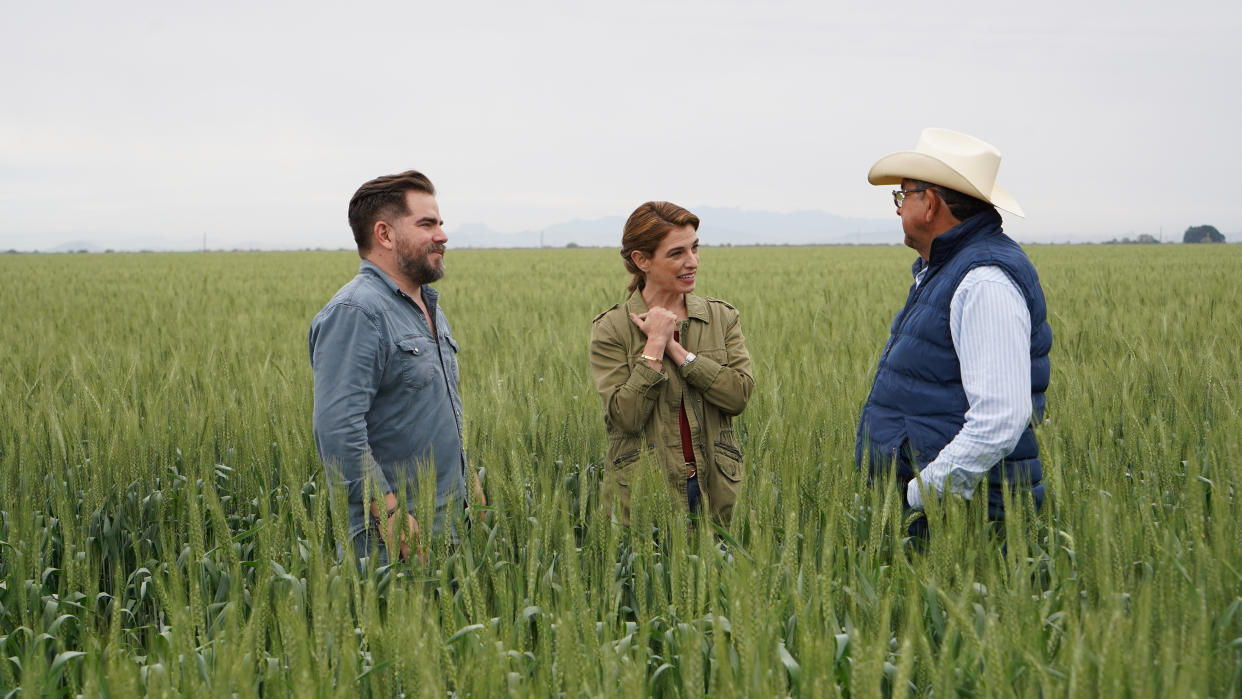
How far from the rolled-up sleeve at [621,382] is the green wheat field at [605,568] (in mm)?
252

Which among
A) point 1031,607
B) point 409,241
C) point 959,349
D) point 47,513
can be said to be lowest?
point 47,513

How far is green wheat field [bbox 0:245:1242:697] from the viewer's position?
1.54 meters

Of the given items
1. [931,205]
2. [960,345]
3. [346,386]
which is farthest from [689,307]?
[346,386]

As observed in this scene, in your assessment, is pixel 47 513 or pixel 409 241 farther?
pixel 47 513

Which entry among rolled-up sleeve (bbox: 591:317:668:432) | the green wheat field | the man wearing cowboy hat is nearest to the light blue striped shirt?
the man wearing cowboy hat

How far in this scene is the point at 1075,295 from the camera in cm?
1092

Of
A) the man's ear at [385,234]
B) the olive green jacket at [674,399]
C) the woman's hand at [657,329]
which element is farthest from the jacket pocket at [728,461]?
the man's ear at [385,234]

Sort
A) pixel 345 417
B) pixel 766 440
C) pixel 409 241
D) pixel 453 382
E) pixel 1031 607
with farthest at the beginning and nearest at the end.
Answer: pixel 766 440 < pixel 453 382 < pixel 409 241 < pixel 345 417 < pixel 1031 607

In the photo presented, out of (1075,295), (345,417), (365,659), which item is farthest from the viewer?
(1075,295)

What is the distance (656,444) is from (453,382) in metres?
0.67

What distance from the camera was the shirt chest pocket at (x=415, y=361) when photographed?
8.65 feet

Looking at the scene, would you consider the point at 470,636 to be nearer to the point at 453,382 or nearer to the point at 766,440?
the point at 453,382

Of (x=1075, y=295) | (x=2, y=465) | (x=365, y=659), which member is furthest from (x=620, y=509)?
(x=1075, y=295)

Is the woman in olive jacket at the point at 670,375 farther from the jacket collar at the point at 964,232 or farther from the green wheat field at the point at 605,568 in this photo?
the jacket collar at the point at 964,232
